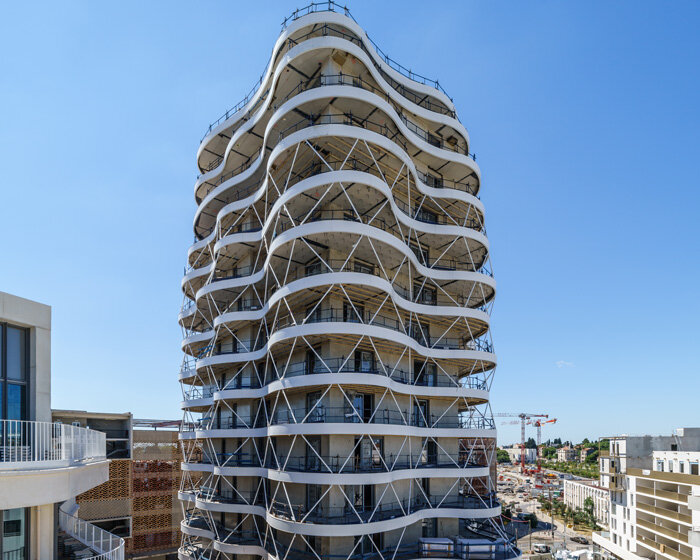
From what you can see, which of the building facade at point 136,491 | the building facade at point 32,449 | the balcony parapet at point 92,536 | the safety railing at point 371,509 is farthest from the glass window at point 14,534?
the building facade at point 136,491

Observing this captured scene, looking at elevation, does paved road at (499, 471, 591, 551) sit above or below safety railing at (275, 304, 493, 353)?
below

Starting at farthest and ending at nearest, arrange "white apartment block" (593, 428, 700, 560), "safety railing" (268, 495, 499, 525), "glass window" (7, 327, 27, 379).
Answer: "white apartment block" (593, 428, 700, 560), "safety railing" (268, 495, 499, 525), "glass window" (7, 327, 27, 379)

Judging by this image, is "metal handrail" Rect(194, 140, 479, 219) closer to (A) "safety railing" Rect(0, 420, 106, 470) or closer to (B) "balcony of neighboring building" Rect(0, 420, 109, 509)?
(A) "safety railing" Rect(0, 420, 106, 470)

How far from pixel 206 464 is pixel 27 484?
24.1 metres

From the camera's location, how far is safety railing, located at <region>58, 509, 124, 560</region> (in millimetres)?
15766

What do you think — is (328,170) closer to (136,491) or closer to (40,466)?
(40,466)

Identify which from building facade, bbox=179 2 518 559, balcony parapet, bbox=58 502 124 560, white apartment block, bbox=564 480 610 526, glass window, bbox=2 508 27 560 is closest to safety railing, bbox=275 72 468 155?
building facade, bbox=179 2 518 559

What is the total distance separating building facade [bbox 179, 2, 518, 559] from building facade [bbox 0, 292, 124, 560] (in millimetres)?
10797

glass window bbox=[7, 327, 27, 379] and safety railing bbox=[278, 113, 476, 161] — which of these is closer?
glass window bbox=[7, 327, 27, 379]

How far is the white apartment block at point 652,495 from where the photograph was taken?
47.4 metres

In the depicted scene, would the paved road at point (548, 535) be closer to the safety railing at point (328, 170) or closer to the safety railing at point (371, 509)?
the safety railing at point (371, 509)

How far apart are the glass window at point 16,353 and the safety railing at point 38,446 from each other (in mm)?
1580

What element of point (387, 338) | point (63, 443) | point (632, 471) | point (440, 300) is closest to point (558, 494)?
point (632, 471)

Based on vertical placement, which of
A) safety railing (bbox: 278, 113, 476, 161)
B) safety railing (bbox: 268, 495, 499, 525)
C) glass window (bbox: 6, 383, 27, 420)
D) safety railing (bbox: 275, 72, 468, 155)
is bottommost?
safety railing (bbox: 268, 495, 499, 525)
